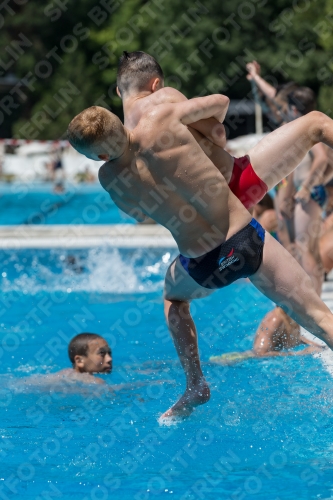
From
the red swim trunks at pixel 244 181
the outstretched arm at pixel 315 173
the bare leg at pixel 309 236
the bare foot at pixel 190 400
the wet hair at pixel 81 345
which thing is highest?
the red swim trunks at pixel 244 181

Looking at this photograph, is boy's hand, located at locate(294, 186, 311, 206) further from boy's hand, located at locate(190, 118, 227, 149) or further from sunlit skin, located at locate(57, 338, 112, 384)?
boy's hand, located at locate(190, 118, 227, 149)

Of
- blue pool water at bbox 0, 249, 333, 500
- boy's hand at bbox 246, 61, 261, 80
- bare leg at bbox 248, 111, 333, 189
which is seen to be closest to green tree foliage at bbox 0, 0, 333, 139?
boy's hand at bbox 246, 61, 261, 80

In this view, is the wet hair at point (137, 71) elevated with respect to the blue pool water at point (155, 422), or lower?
elevated

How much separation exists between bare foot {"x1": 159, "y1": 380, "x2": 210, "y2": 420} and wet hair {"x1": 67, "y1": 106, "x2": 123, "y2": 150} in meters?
1.28

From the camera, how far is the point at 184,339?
12.1 feet

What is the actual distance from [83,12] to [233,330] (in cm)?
2594

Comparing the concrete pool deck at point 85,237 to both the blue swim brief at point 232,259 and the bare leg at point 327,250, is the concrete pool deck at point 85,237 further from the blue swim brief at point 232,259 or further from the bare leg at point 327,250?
the blue swim brief at point 232,259

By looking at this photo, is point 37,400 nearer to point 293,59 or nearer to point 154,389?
point 154,389

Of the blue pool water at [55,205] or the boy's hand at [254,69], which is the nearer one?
the boy's hand at [254,69]

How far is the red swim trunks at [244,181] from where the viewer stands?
3559mm

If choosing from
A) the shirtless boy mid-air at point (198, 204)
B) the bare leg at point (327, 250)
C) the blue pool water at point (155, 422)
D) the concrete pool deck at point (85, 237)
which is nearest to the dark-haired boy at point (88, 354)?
the blue pool water at point (155, 422)

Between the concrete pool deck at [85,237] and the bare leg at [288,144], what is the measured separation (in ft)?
16.3

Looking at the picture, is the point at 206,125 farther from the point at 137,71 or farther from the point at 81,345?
the point at 81,345

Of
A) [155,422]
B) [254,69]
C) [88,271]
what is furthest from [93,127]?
[88,271]
